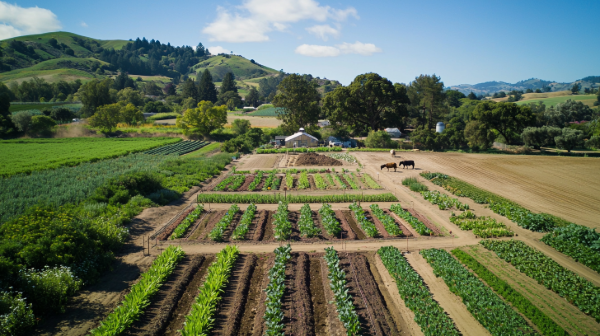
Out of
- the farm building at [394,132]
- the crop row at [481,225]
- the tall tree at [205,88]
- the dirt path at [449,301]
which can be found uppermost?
the tall tree at [205,88]

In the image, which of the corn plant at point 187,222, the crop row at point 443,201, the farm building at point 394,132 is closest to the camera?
the corn plant at point 187,222

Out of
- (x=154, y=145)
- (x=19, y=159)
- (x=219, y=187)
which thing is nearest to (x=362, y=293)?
(x=219, y=187)

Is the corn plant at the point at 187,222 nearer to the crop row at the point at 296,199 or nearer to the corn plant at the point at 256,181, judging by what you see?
the crop row at the point at 296,199

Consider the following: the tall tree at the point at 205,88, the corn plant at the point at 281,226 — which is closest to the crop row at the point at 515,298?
the corn plant at the point at 281,226

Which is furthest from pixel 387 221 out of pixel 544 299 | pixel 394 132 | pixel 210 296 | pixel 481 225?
pixel 394 132

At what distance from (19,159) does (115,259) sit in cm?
2883

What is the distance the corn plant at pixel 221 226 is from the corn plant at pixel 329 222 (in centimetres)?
562

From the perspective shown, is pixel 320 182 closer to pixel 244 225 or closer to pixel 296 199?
pixel 296 199

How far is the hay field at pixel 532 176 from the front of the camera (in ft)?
71.6

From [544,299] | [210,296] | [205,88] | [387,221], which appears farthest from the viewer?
[205,88]

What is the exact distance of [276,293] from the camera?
11.2m

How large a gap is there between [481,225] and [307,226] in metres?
10.1

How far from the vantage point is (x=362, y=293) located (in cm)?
1170

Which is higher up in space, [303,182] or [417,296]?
[303,182]
